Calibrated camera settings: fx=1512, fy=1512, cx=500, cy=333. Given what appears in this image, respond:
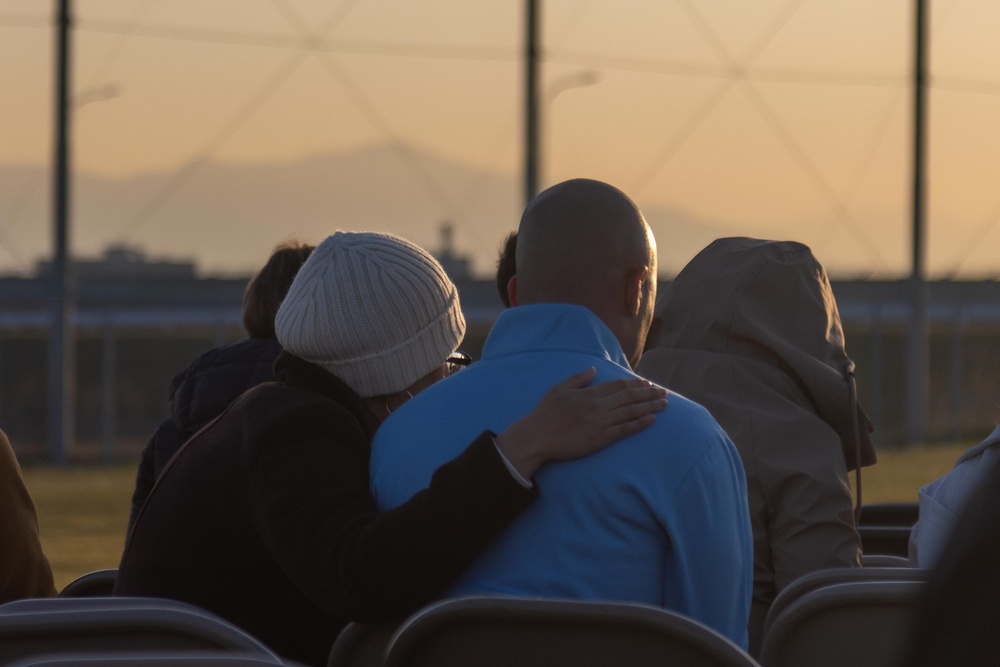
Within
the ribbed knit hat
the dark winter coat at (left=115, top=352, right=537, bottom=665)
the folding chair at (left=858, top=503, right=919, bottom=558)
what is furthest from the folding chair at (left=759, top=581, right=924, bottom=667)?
the folding chair at (left=858, top=503, right=919, bottom=558)

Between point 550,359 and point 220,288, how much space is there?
728 inches

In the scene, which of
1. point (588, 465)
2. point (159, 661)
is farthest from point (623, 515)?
point (159, 661)

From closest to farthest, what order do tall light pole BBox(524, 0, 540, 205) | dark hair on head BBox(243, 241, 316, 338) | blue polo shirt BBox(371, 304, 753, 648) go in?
blue polo shirt BBox(371, 304, 753, 648) → dark hair on head BBox(243, 241, 316, 338) → tall light pole BBox(524, 0, 540, 205)

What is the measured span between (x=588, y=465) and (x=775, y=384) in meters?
1.30

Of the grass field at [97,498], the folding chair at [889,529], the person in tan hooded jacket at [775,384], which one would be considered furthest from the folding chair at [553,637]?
the grass field at [97,498]

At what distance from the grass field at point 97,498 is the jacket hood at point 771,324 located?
5.37 meters

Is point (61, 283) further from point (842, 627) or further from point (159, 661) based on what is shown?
point (159, 661)

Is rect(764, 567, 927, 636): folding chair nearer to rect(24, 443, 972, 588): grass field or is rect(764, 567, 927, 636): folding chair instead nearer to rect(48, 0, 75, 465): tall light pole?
rect(24, 443, 972, 588): grass field

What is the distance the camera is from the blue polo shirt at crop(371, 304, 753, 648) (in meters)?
2.03

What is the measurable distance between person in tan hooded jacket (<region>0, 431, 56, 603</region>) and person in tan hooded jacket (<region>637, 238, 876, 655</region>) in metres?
1.37

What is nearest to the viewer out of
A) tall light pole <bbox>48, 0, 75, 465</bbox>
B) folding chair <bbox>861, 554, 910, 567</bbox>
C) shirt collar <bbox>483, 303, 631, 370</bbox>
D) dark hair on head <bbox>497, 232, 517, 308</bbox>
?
shirt collar <bbox>483, 303, 631, 370</bbox>

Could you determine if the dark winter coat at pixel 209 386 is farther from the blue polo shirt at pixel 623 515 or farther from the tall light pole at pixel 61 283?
the tall light pole at pixel 61 283

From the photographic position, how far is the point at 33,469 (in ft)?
61.2

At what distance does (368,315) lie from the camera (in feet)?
8.13
